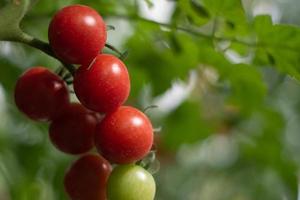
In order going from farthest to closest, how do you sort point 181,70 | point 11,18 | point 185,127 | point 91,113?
point 185,127 < point 181,70 < point 91,113 < point 11,18

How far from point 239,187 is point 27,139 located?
1019 mm

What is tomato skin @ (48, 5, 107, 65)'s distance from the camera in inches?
25.2

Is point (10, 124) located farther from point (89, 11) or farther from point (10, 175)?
point (89, 11)

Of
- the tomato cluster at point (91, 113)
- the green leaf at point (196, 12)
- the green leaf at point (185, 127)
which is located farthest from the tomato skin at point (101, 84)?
the green leaf at point (185, 127)

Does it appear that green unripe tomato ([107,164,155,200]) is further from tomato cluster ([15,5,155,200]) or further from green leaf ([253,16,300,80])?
green leaf ([253,16,300,80])

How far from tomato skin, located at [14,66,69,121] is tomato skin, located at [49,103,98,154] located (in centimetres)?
2

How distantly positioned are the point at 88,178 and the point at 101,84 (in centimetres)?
12

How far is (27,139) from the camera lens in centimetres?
117

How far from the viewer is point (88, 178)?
0.72 meters

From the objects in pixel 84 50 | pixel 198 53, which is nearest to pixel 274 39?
pixel 198 53

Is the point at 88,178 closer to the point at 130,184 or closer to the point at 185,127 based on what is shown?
the point at 130,184

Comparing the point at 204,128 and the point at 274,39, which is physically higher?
the point at 274,39

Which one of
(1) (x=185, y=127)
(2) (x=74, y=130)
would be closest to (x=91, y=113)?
(2) (x=74, y=130)

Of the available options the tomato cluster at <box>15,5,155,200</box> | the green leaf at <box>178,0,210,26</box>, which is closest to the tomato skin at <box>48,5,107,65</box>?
the tomato cluster at <box>15,5,155,200</box>
